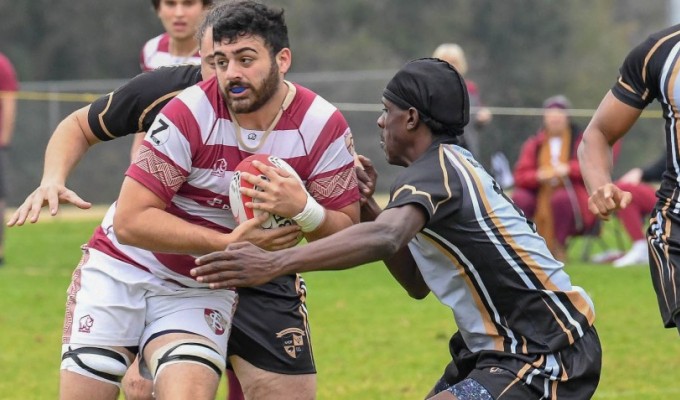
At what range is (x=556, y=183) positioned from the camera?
1497 cm

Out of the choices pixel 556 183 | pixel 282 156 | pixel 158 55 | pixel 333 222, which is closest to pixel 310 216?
pixel 333 222

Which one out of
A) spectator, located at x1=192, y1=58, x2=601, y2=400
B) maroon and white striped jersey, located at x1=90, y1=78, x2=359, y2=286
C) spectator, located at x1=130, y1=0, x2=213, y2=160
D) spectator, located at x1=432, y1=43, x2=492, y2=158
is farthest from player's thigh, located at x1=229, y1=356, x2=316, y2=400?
spectator, located at x1=432, y1=43, x2=492, y2=158

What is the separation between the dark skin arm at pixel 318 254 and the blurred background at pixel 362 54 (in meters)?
17.1

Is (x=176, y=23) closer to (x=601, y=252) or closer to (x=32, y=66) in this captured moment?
(x=601, y=252)

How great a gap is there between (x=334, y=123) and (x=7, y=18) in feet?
104

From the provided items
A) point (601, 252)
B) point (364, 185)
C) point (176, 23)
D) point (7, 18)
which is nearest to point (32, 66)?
point (7, 18)

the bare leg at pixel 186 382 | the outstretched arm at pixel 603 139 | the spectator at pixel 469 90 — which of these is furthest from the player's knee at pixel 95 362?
the spectator at pixel 469 90

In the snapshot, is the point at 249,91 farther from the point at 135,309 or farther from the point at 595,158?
the point at 595,158

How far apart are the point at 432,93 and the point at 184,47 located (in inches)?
120

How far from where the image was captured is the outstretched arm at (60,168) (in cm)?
534

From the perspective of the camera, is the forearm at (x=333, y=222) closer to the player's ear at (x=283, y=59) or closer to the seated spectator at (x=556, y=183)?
the player's ear at (x=283, y=59)

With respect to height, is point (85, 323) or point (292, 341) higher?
point (85, 323)

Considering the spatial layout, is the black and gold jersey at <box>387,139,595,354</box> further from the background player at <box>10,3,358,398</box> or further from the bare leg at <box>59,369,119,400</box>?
the bare leg at <box>59,369,119,400</box>

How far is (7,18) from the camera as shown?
35625mm
